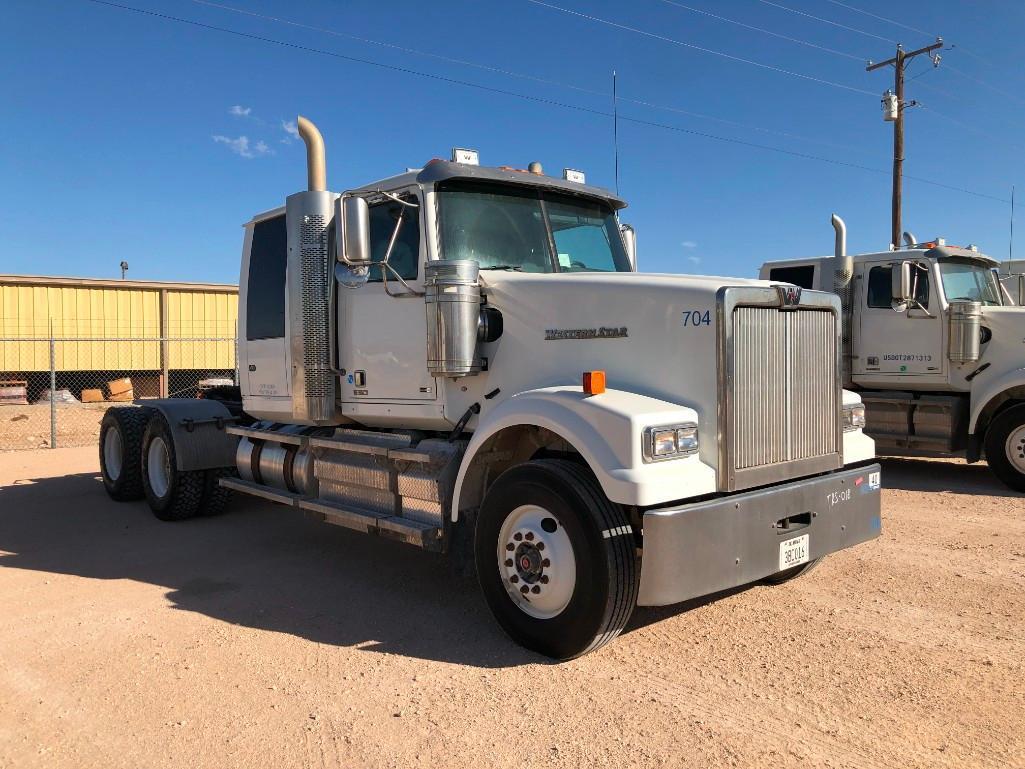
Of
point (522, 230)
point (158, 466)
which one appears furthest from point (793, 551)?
point (158, 466)

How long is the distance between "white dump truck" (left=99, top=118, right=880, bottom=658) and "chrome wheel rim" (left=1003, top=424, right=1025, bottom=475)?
5.05m

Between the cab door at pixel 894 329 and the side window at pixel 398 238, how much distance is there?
6807 millimetres

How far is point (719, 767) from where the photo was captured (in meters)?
3.00

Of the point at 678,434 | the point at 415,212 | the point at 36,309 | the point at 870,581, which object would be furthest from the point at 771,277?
the point at 36,309

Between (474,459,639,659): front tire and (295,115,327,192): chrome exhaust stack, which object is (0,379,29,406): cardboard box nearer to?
(295,115,327,192): chrome exhaust stack

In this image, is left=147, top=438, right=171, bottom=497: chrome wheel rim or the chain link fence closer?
left=147, top=438, right=171, bottom=497: chrome wheel rim

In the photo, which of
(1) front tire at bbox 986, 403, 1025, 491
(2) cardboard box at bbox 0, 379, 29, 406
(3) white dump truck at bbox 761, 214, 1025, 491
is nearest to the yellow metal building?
(2) cardboard box at bbox 0, 379, 29, 406

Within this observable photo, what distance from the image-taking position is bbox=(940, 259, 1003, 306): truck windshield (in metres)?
9.63

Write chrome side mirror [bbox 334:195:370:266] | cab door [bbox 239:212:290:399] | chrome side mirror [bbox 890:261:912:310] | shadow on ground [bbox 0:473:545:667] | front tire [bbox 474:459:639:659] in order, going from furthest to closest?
chrome side mirror [bbox 890:261:912:310]
cab door [bbox 239:212:290:399]
chrome side mirror [bbox 334:195:370:266]
shadow on ground [bbox 0:473:545:667]
front tire [bbox 474:459:639:659]

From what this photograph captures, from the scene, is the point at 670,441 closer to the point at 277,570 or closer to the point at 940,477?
the point at 277,570

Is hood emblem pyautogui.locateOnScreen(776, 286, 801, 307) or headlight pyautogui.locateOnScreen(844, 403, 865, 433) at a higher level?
hood emblem pyautogui.locateOnScreen(776, 286, 801, 307)

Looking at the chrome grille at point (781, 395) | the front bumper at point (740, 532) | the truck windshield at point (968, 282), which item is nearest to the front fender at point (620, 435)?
the front bumper at point (740, 532)

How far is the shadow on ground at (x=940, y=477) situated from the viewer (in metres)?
8.95

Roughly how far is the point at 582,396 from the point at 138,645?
112 inches
